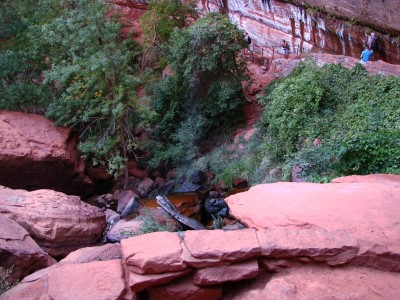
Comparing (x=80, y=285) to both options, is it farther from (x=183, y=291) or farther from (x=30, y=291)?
(x=183, y=291)

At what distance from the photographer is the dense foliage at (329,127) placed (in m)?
7.77

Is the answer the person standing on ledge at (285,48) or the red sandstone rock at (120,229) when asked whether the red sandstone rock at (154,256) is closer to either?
the red sandstone rock at (120,229)

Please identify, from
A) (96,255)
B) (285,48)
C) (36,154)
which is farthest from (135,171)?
(96,255)

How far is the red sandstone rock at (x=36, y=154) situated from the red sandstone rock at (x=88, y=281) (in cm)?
814

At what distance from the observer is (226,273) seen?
4.57 m

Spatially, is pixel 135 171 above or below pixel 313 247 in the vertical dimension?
below

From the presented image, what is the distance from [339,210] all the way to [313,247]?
999 millimetres

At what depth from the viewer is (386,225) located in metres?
5.07

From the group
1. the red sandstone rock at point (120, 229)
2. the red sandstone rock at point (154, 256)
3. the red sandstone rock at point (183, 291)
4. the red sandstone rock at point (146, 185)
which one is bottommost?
the red sandstone rock at point (146, 185)

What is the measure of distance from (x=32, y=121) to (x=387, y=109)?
10347mm

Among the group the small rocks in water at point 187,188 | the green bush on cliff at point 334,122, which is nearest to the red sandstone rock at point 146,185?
the small rocks in water at point 187,188

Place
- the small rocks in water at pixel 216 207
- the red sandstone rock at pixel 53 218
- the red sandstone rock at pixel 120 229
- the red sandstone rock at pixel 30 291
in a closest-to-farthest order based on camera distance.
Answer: the red sandstone rock at pixel 30 291, the red sandstone rock at pixel 53 218, the red sandstone rock at pixel 120 229, the small rocks in water at pixel 216 207

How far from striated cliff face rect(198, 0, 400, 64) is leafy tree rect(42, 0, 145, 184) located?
263 inches

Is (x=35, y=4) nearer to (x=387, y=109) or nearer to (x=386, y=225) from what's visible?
(x=387, y=109)
